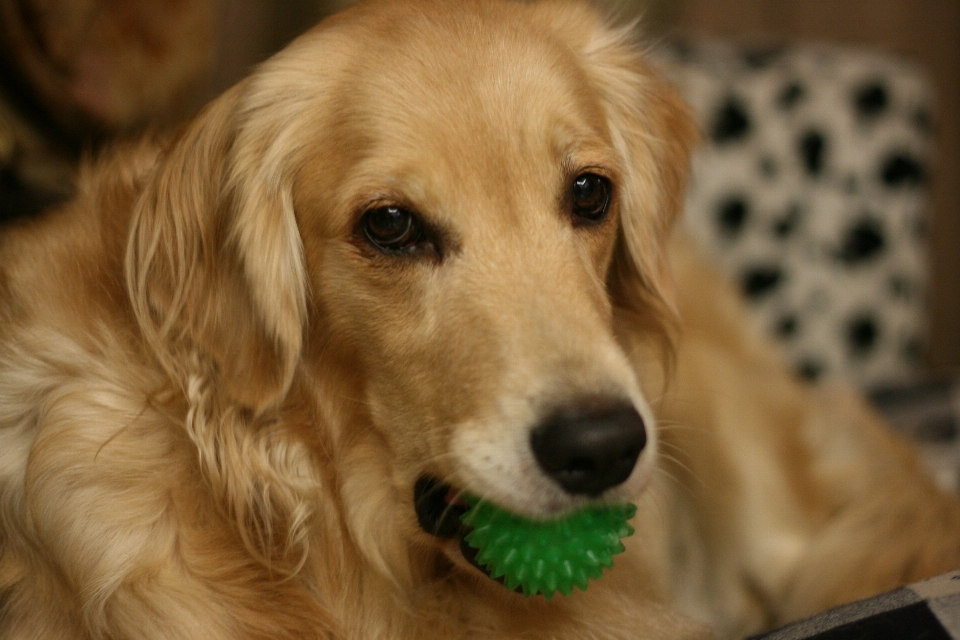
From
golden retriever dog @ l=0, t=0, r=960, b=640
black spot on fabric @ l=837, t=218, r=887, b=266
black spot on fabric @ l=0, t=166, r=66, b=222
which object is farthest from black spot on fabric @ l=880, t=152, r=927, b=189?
black spot on fabric @ l=0, t=166, r=66, b=222

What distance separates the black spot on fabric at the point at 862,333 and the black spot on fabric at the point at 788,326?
0.20 metres

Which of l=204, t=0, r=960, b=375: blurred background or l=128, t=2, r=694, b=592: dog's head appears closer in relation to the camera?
l=128, t=2, r=694, b=592: dog's head

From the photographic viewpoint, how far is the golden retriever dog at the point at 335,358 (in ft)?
4.01

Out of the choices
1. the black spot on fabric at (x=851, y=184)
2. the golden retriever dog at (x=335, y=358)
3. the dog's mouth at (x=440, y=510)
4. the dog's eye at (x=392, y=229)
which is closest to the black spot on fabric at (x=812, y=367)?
the black spot on fabric at (x=851, y=184)

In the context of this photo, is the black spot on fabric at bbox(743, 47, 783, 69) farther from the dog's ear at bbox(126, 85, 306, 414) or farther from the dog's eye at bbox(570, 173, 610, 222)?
the dog's ear at bbox(126, 85, 306, 414)

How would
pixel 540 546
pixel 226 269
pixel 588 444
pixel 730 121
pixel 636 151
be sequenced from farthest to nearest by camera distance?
pixel 730 121 → pixel 636 151 → pixel 226 269 → pixel 540 546 → pixel 588 444

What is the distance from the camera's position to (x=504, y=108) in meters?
1.31

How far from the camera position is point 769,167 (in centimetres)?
328

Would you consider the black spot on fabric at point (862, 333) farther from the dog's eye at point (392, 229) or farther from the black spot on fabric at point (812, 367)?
the dog's eye at point (392, 229)

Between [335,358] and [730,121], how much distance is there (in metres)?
2.29

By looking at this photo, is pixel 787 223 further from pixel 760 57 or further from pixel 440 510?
pixel 440 510

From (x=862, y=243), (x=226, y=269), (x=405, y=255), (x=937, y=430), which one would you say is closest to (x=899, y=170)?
(x=862, y=243)

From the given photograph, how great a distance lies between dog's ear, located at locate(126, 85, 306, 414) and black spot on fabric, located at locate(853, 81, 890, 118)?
8.56 ft

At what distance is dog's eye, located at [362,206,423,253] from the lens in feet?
4.25
